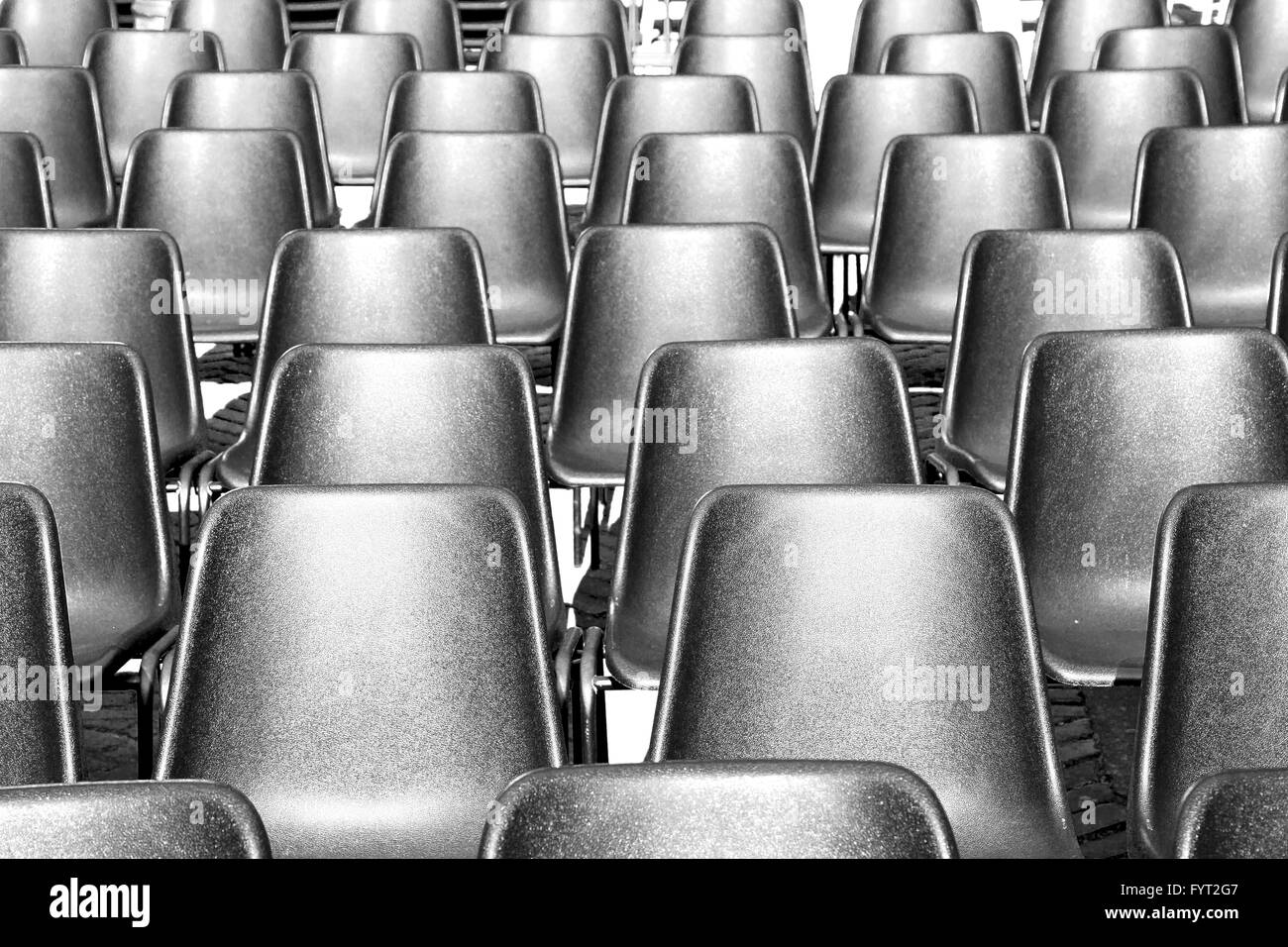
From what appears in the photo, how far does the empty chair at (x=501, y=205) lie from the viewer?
4.04 metres

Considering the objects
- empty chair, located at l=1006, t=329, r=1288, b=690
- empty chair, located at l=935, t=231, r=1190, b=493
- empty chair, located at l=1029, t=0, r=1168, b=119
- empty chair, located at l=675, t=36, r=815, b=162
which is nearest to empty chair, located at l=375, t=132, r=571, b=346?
empty chair, located at l=935, t=231, r=1190, b=493

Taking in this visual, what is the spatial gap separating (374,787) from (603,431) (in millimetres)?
1367

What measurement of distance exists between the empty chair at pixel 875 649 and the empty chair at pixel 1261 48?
4312mm

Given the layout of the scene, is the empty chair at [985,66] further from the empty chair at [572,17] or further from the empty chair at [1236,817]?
the empty chair at [1236,817]

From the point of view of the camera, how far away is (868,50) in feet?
19.7

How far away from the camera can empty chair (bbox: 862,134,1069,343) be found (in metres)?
3.98

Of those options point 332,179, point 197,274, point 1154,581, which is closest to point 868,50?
point 332,179

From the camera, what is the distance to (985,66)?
5.27m

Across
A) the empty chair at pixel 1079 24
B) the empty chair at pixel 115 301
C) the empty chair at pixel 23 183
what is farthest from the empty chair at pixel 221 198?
the empty chair at pixel 1079 24

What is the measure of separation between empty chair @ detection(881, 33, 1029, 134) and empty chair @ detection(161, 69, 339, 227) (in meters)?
1.79

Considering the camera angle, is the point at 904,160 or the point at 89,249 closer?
the point at 89,249
